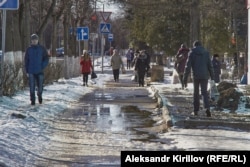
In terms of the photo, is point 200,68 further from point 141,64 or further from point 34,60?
point 141,64

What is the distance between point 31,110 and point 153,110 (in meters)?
3.48

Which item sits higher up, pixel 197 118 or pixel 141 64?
pixel 141 64

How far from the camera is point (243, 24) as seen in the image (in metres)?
32.1

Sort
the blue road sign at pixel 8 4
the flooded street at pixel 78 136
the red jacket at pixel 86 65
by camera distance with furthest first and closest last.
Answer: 1. the red jacket at pixel 86 65
2. the blue road sign at pixel 8 4
3. the flooded street at pixel 78 136

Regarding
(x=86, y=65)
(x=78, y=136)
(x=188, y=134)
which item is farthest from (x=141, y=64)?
(x=188, y=134)

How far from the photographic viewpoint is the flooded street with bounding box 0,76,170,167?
32.0 ft

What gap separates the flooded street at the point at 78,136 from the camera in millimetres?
9766

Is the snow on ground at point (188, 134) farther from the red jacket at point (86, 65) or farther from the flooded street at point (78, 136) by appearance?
the red jacket at point (86, 65)

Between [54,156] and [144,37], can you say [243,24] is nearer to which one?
[144,37]

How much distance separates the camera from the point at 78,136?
40.3 feet

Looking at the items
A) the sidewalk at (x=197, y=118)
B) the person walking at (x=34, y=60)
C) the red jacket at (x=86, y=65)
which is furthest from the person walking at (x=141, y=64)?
the person walking at (x=34, y=60)

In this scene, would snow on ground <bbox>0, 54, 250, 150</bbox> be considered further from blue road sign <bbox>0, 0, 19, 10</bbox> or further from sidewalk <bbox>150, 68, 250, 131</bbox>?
blue road sign <bbox>0, 0, 19, 10</bbox>

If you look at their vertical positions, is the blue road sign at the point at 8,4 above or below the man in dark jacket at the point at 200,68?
above

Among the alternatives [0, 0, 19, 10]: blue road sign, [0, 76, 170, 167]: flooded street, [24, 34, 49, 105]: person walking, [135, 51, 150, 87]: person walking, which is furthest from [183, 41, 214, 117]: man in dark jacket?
[135, 51, 150, 87]: person walking
